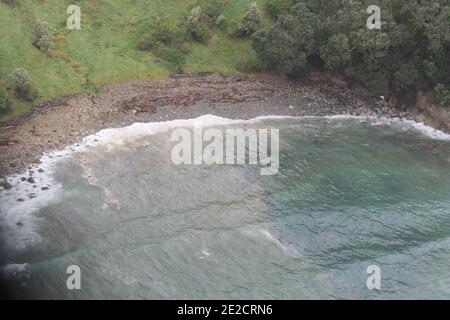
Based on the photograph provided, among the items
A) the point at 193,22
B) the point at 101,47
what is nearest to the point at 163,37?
the point at 193,22

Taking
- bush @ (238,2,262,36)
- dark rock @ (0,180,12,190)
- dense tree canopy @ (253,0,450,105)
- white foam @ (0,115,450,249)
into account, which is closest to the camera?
white foam @ (0,115,450,249)

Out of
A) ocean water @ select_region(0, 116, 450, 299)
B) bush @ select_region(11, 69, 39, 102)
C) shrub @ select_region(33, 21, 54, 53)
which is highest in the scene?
shrub @ select_region(33, 21, 54, 53)

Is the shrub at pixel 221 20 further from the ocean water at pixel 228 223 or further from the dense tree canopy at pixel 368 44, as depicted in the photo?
the ocean water at pixel 228 223

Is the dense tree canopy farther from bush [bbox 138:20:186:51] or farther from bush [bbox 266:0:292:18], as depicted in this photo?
bush [bbox 138:20:186:51]

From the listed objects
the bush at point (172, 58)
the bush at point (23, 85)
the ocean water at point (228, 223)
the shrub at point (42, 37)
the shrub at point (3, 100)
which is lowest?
the ocean water at point (228, 223)

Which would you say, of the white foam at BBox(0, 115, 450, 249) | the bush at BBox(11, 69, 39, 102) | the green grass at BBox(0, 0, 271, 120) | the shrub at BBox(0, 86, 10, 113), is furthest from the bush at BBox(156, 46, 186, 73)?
the shrub at BBox(0, 86, 10, 113)

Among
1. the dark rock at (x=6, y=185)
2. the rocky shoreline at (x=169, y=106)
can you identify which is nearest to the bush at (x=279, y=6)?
the rocky shoreline at (x=169, y=106)

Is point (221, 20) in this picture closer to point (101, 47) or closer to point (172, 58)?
point (172, 58)
